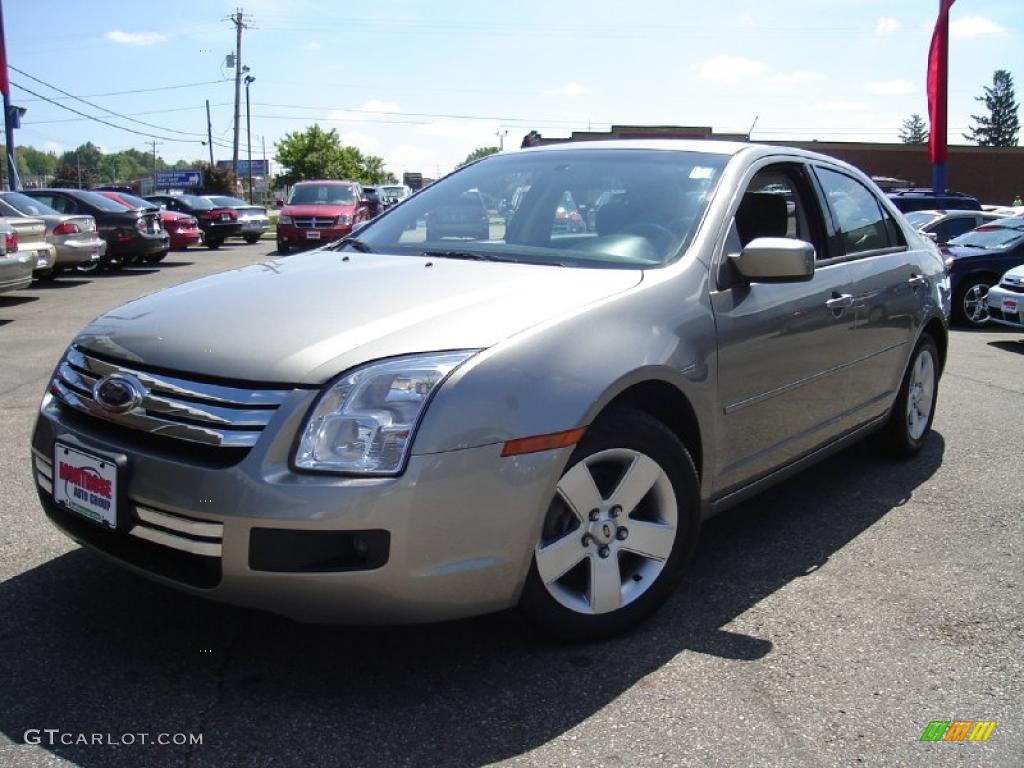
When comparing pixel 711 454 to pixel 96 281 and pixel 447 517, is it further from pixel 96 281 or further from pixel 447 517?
pixel 96 281

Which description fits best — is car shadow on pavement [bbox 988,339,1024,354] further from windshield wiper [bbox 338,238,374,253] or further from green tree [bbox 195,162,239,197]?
green tree [bbox 195,162,239,197]

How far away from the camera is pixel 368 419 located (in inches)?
101

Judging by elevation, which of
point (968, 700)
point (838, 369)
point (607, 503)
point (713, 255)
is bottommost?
point (968, 700)

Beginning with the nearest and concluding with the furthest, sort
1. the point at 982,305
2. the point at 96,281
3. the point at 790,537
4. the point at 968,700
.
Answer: the point at 968,700 < the point at 790,537 < the point at 982,305 < the point at 96,281

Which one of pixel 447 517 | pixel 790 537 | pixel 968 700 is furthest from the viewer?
pixel 790 537

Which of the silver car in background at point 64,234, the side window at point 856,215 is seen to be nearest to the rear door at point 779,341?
the side window at point 856,215

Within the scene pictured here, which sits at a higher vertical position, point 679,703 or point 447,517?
point 447,517

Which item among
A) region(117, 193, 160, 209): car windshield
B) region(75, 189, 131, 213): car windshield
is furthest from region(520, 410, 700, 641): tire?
region(117, 193, 160, 209): car windshield

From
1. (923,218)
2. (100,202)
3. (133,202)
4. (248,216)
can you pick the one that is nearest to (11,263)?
(100,202)

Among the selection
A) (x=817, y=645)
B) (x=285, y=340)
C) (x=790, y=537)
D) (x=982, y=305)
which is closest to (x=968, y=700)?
(x=817, y=645)

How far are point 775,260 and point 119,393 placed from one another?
2157mm

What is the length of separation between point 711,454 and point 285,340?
4.99 ft

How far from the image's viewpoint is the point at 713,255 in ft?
11.4

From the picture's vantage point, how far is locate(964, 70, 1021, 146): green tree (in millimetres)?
100688
